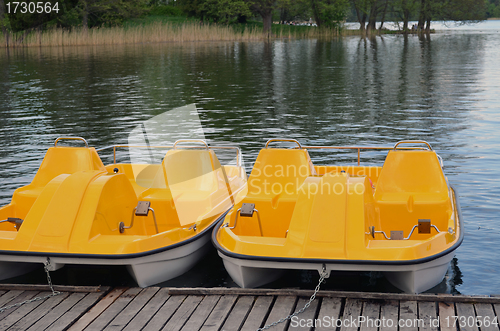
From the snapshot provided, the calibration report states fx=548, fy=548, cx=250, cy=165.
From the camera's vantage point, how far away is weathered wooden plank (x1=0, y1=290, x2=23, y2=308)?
4873mm

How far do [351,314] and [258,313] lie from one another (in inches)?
30.0

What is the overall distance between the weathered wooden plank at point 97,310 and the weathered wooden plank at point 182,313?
50 cm

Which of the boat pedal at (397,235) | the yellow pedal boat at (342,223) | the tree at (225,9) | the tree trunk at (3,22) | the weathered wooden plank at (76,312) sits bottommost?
the weathered wooden plank at (76,312)

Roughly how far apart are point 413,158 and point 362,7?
164ft

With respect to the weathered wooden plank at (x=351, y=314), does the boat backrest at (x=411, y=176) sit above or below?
above

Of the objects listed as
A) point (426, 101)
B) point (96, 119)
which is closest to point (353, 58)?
point (426, 101)

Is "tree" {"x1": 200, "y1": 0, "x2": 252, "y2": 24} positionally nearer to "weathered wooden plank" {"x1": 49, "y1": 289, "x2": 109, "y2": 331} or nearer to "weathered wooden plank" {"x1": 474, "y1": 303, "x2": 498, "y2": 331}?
"weathered wooden plank" {"x1": 49, "y1": 289, "x2": 109, "y2": 331}

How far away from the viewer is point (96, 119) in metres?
16.0

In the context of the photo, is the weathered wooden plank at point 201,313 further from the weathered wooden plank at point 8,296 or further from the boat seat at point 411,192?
the boat seat at point 411,192

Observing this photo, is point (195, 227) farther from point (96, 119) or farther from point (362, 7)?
point (362, 7)

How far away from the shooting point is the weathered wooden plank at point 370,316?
429 cm

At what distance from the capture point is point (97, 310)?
4.70 m

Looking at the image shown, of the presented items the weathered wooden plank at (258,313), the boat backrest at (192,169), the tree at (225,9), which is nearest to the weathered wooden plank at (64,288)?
the weathered wooden plank at (258,313)

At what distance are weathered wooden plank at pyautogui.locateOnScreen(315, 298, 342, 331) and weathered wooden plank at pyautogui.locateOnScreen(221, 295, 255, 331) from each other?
24.0 inches
